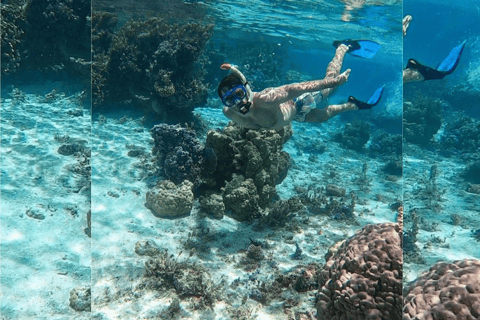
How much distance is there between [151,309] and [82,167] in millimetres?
2165

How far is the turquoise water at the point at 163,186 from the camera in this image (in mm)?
2166

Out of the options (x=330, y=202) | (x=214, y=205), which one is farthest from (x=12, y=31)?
(x=330, y=202)

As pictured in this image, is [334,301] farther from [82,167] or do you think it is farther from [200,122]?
[200,122]

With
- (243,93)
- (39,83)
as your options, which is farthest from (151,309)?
(39,83)

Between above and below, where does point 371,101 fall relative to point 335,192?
above

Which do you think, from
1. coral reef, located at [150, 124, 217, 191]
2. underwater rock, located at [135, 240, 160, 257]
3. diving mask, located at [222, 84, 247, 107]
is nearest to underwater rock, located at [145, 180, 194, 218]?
coral reef, located at [150, 124, 217, 191]

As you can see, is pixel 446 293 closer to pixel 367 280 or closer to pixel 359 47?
pixel 367 280

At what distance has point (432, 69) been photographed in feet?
6.89

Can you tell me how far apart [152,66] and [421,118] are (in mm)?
9246

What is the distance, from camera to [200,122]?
11.1 meters

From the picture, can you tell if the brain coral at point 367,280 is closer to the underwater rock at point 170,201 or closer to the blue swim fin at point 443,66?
the blue swim fin at point 443,66

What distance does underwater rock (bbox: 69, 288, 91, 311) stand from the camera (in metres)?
3.66

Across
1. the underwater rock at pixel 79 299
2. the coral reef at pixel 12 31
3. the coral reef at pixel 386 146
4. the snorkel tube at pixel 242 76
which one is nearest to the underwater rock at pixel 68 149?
the coral reef at pixel 12 31

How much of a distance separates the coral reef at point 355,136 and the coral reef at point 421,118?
1339 cm
